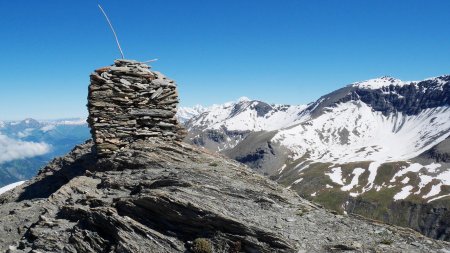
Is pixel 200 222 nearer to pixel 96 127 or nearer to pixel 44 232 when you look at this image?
pixel 44 232

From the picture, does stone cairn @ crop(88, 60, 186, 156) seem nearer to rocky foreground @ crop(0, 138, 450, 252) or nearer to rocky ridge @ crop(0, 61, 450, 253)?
rocky ridge @ crop(0, 61, 450, 253)

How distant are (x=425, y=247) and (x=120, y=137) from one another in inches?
848

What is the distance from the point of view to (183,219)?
1955 centimetres

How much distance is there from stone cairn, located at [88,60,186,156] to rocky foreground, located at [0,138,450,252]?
3959 mm

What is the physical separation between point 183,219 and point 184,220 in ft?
0.21

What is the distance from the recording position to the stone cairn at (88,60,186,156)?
3103cm

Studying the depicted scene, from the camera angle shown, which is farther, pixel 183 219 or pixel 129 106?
pixel 129 106

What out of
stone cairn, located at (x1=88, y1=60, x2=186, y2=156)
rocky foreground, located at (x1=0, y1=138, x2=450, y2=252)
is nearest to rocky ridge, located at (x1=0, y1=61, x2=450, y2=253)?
rocky foreground, located at (x1=0, y1=138, x2=450, y2=252)

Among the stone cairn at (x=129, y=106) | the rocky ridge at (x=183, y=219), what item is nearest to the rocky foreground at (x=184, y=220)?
the rocky ridge at (x=183, y=219)

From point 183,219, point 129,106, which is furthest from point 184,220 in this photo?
point 129,106

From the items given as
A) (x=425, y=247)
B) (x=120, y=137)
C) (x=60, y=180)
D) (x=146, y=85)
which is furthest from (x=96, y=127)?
(x=425, y=247)

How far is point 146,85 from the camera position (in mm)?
32969

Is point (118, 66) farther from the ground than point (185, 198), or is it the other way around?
point (118, 66)

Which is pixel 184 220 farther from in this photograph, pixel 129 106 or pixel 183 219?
pixel 129 106
